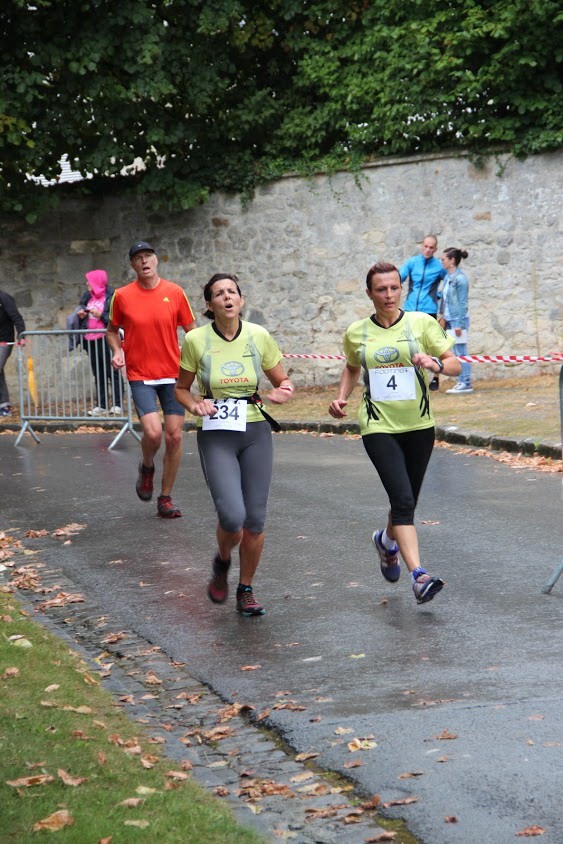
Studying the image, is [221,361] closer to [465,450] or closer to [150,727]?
[150,727]

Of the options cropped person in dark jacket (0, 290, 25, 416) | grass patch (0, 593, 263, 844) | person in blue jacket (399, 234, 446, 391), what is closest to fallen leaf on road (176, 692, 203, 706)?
grass patch (0, 593, 263, 844)

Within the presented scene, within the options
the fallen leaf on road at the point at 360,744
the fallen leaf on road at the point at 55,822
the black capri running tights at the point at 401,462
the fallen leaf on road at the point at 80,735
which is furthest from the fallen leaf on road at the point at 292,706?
the black capri running tights at the point at 401,462

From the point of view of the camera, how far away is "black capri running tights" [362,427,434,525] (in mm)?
7355

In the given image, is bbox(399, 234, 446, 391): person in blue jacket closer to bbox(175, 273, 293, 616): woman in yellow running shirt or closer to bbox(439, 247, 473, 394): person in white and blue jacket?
bbox(439, 247, 473, 394): person in white and blue jacket

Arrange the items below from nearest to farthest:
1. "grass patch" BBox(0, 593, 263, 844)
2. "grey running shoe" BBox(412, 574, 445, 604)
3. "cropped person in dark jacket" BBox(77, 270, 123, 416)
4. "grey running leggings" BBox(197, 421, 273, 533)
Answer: "grass patch" BBox(0, 593, 263, 844)
"grey running shoe" BBox(412, 574, 445, 604)
"grey running leggings" BBox(197, 421, 273, 533)
"cropped person in dark jacket" BBox(77, 270, 123, 416)

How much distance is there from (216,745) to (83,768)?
2.10 feet

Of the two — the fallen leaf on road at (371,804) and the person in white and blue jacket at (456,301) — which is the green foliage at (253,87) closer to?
the person in white and blue jacket at (456,301)

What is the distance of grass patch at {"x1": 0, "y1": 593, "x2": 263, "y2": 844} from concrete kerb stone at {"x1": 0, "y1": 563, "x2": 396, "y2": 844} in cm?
9

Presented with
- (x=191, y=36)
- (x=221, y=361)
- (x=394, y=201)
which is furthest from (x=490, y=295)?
(x=221, y=361)

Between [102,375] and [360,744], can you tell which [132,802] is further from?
[102,375]

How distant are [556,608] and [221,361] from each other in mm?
2205

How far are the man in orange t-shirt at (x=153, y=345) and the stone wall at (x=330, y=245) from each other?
10.7m

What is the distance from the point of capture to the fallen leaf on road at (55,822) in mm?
4125

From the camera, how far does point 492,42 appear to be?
20.2m
